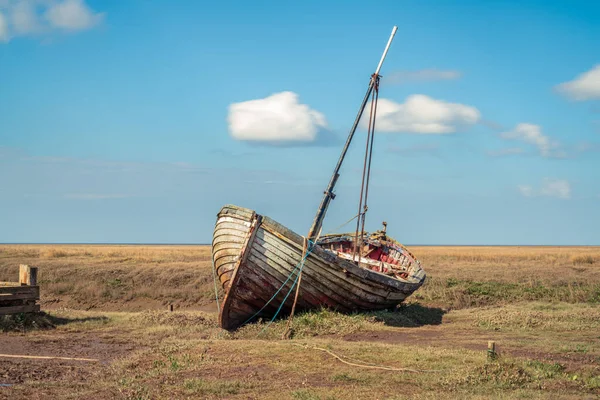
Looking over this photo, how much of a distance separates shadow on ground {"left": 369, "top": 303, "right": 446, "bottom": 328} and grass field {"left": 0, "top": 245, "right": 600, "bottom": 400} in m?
0.05

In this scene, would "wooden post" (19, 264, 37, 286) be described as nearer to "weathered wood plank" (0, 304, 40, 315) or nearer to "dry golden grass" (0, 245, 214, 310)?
"weathered wood plank" (0, 304, 40, 315)

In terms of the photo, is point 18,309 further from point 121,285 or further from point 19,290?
point 121,285

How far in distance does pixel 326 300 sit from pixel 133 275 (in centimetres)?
1432

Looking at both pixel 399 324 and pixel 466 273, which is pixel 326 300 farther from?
pixel 466 273

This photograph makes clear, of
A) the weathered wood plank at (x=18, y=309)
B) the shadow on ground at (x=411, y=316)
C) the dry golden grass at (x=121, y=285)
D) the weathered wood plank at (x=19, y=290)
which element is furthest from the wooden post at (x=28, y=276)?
the shadow on ground at (x=411, y=316)

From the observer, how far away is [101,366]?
439 inches

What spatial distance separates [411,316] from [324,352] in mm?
6737

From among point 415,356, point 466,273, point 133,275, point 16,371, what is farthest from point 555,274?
point 16,371

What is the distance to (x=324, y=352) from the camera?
1168cm

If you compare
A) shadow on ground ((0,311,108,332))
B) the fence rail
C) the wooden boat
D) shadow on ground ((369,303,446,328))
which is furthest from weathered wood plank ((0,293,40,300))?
shadow on ground ((369,303,446,328))

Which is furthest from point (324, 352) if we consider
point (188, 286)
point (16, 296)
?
point (188, 286)

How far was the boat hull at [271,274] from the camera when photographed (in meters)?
14.9

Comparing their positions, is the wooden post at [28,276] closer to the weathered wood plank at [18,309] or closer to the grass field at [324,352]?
the weathered wood plank at [18,309]

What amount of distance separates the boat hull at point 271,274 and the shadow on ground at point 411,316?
0.70m
